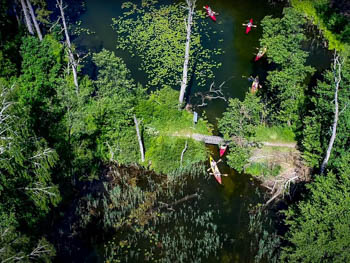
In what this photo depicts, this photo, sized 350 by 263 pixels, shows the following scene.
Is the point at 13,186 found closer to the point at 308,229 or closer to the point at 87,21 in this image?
the point at 308,229

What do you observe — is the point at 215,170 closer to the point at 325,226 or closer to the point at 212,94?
the point at 212,94

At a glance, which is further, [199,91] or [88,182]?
[199,91]

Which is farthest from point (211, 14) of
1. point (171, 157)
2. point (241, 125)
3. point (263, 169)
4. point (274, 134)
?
point (263, 169)

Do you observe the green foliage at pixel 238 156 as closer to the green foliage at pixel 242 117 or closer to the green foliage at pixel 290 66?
the green foliage at pixel 242 117

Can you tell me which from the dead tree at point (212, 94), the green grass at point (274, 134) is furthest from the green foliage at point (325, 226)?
the dead tree at point (212, 94)

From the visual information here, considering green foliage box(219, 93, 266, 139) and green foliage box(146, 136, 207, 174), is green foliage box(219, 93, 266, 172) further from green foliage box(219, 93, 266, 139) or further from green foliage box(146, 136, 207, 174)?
green foliage box(146, 136, 207, 174)

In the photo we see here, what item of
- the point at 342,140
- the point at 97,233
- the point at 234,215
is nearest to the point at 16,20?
the point at 97,233

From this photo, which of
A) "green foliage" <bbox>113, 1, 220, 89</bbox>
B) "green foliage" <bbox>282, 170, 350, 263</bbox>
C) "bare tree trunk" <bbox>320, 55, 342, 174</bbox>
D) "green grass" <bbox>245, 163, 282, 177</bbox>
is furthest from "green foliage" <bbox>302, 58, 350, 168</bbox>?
"green foliage" <bbox>113, 1, 220, 89</bbox>

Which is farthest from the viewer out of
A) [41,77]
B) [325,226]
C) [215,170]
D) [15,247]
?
[41,77]
